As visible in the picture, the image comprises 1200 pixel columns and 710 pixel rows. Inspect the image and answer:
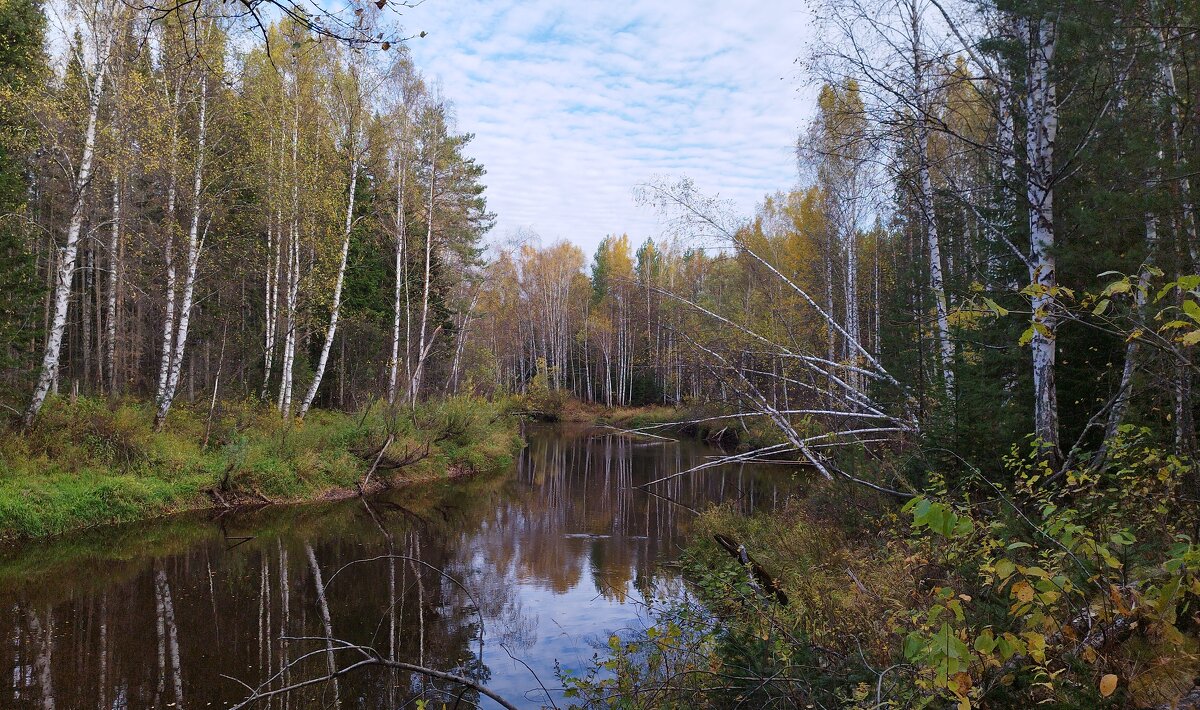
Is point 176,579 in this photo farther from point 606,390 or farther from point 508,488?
point 606,390

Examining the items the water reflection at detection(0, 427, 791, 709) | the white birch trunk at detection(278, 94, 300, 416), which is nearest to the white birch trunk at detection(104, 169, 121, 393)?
the white birch trunk at detection(278, 94, 300, 416)

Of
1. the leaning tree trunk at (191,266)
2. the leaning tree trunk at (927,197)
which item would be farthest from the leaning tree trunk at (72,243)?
the leaning tree trunk at (927,197)

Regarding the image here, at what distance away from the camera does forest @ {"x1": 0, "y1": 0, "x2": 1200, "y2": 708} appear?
Answer: 3.11 meters

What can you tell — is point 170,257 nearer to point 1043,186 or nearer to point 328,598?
point 328,598

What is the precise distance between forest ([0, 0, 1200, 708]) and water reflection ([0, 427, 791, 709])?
0.84 metres

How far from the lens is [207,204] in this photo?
46.9 feet

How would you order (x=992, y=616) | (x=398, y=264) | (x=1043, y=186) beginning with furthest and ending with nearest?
(x=398, y=264) < (x=1043, y=186) < (x=992, y=616)

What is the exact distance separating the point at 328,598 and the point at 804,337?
12158 millimetres

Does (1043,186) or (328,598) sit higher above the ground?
(1043,186)

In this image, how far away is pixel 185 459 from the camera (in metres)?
13.5

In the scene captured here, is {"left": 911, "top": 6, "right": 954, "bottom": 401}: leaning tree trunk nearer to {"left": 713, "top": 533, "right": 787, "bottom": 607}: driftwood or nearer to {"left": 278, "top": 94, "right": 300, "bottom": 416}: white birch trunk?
{"left": 713, "top": 533, "right": 787, "bottom": 607}: driftwood

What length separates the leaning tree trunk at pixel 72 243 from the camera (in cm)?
1129

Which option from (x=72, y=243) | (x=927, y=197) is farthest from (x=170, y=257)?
(x=927, y=197)

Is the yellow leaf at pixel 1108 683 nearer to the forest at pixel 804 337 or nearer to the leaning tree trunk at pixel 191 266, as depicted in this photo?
the forest at pixel 804 337
